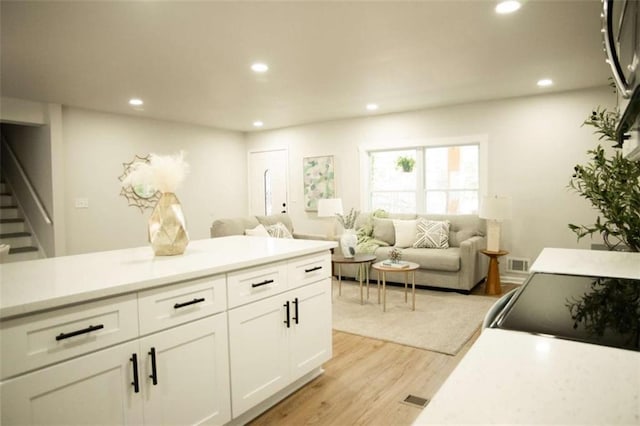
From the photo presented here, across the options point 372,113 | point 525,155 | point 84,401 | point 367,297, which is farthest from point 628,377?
point 372,113

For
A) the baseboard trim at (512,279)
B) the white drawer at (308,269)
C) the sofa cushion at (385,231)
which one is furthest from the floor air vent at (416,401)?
the baseboard trim at (512,279)

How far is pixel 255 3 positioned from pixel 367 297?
3.29 metres

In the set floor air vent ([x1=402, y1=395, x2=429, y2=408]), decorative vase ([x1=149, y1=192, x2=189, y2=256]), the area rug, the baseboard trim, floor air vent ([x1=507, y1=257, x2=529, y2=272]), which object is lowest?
floor air vent ([x1=402, y1=395, x2=429, y2=408])

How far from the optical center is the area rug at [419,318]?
3289 millimetres

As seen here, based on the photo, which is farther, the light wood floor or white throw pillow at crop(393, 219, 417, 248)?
white throw pillow at crop(393, 219, 417, 248)

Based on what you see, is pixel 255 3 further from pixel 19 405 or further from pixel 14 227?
pixel 14 227

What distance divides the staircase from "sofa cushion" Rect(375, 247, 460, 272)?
16.7 ft

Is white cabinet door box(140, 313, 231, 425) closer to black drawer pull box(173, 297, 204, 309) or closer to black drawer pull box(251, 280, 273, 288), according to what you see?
black drawer pull box(173, 297, 204, 309)

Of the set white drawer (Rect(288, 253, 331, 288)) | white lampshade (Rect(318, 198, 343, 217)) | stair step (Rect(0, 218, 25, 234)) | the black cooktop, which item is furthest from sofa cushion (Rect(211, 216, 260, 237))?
the black cooktop

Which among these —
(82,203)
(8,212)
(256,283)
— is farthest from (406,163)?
(8,212)

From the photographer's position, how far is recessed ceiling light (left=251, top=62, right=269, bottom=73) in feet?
12.2

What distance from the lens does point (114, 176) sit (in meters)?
5.89

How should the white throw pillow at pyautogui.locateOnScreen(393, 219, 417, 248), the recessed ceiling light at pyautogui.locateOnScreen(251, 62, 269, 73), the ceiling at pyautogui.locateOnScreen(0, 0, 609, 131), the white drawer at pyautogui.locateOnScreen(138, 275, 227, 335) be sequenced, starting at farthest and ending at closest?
the white throw pillow at pyautogui.locateOnScreen(393, 219, 417, 248)
the recessed ceiling light at pyautogui.locateOnScreen(251, 62, 269, 73)
the ceiling at pyautogui.locateOnScreen(0, 0, 609, 131)
the white drawer at pyautogui.locateOnScreen(138, 275, 227, 335)

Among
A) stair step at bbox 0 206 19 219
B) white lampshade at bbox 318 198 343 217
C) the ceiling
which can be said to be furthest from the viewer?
stair step at bbox 0 206 19 219
